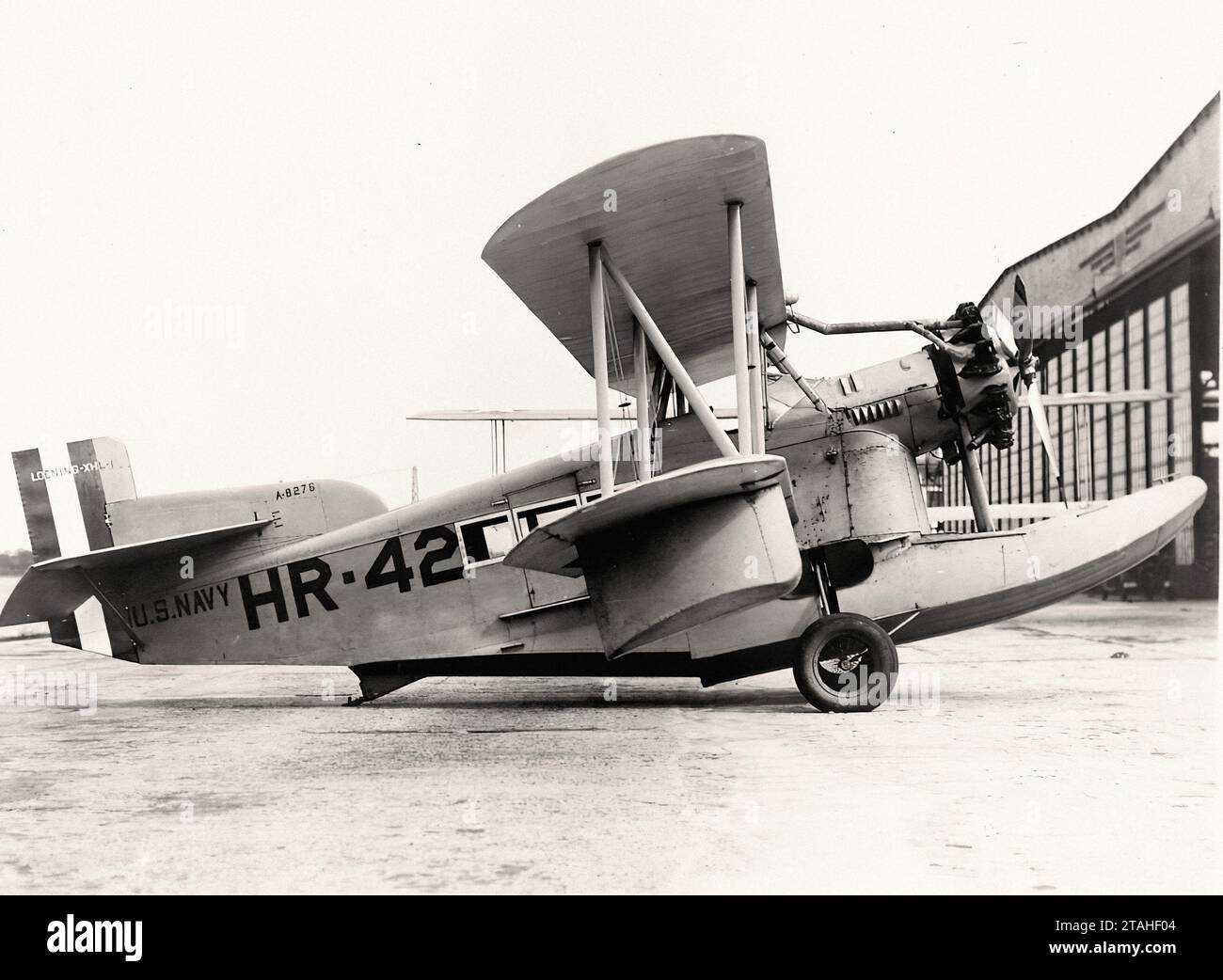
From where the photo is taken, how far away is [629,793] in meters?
4.32

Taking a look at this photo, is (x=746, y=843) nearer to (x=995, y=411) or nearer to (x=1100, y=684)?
(x=995, y=411)

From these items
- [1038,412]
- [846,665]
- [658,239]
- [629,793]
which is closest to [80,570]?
[658,239]

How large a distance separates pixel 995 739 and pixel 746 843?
2.72 m

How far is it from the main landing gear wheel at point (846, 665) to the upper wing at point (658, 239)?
2.54m

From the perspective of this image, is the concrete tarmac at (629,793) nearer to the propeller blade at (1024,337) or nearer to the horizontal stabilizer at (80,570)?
the horizontal stabilizer at (80,570)

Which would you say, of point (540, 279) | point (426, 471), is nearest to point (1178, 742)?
point (540, 279)

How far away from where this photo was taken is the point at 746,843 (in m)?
3.46

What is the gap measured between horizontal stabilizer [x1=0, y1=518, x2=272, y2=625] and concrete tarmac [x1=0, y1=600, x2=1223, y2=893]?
2.79 ft

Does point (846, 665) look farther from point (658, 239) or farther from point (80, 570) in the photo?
point (80, 570)

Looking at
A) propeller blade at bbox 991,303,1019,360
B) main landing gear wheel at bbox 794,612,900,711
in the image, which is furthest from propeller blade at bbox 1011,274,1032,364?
main landing gear wheel at bbox 794,612,900,711

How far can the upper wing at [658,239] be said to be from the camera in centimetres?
519

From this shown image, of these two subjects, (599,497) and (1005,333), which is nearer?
(599,497)

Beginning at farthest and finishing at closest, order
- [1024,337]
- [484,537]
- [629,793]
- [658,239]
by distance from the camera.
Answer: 1. [1024,337]
2. [484,537]
3. [658,239]
4. [629,793]

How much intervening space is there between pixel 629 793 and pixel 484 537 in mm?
3650
